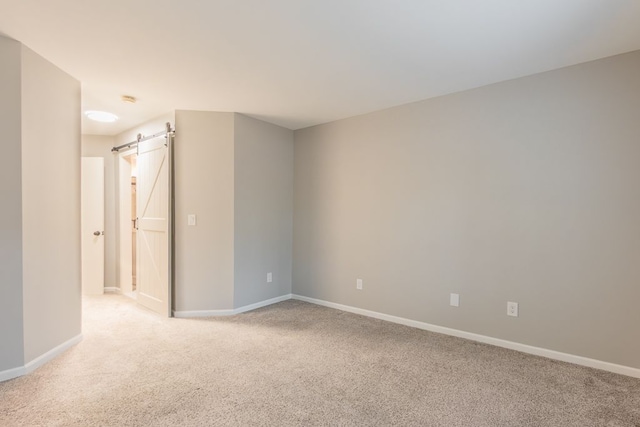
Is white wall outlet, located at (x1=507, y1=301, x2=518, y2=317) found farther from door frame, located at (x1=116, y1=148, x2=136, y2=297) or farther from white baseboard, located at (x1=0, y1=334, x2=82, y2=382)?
door frame, located at (x1=116, y1=148, x2=136, y2=297)

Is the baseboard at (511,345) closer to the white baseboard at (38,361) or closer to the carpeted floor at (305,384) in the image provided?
the carpeted floor at (305,384)

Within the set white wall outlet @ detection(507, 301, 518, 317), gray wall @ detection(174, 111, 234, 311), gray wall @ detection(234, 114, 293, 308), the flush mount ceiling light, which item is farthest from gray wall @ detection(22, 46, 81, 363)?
white wall outlet @ detection(507, 301, 518, 317)

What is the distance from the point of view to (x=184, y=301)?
12.6 feet

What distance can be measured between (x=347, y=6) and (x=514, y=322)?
2.88 meters

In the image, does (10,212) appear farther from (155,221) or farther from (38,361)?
(155,221)

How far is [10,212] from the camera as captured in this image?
92.1 inches

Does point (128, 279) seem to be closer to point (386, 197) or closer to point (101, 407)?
point (101, 407)

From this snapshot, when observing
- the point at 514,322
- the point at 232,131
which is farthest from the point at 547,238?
the point at 232,131

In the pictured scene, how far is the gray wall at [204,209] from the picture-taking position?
3844mm

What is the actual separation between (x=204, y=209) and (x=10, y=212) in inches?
68.8

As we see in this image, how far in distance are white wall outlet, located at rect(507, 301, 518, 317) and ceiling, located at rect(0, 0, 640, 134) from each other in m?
2.02

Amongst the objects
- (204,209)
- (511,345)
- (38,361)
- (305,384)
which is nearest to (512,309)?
(511,345)

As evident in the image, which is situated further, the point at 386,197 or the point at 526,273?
the point at 386,197

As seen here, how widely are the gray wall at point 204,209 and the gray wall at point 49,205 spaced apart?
3.33 ft
